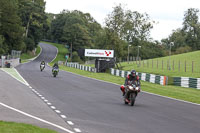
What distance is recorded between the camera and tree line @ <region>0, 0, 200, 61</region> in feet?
286

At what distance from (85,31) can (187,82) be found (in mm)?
105764

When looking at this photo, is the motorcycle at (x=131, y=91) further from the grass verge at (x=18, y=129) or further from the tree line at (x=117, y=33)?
the tree line at (x=117, y=33)

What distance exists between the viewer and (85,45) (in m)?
137

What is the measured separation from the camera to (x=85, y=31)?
5384 inches

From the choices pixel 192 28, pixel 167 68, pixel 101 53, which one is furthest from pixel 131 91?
pixel 192 28

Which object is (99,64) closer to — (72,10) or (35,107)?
(35,107)

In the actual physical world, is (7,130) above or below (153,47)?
below

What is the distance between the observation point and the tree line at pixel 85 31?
3431 inches

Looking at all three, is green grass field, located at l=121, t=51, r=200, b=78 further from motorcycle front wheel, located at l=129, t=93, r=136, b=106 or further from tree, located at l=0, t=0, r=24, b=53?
tree, located at l=0, t=0, r=24, b=53

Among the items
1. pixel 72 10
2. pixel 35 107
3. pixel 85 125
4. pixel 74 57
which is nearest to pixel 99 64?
pixel 35 107

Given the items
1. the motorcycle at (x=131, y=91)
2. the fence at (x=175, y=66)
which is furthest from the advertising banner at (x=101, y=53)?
the motorcycle at (x=131, y=91)

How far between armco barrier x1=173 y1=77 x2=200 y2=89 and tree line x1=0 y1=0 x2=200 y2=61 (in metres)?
42.0

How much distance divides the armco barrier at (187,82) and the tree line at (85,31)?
138 feet

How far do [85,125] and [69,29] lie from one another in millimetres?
128341
